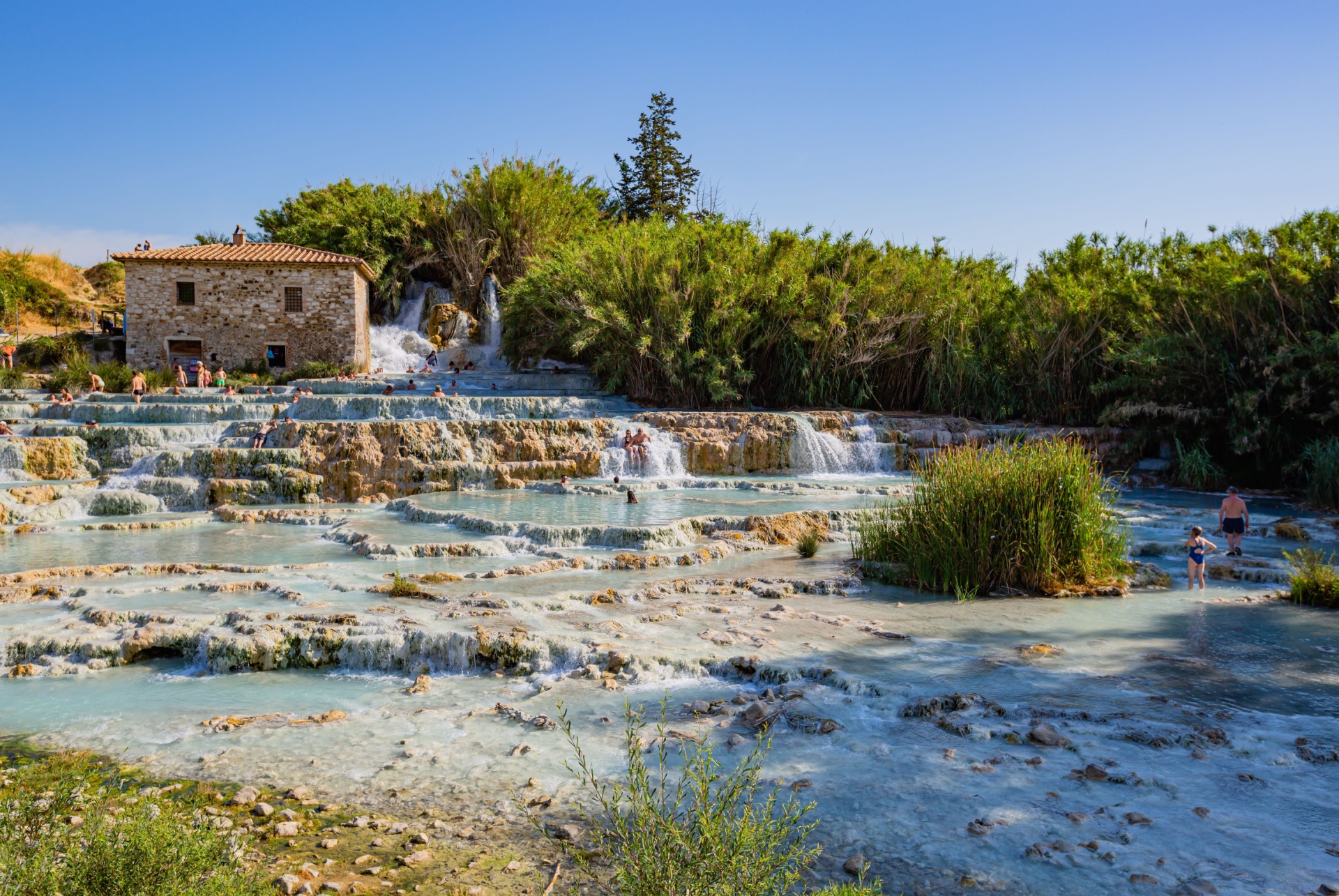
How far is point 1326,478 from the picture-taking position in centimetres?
1364

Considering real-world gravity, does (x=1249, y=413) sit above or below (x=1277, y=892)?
above

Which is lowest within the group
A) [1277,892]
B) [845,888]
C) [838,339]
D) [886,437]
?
[1277,892]

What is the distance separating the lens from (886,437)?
739 inches

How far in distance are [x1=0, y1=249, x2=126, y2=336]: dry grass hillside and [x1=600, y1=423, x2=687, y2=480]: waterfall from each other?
23.1m

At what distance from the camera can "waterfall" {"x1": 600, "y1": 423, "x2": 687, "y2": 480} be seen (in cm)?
1730

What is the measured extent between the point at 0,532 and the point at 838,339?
54.6ft

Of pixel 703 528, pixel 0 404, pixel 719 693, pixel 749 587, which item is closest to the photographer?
pixel 719 693

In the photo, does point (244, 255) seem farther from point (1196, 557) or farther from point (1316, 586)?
point (1316, 586)

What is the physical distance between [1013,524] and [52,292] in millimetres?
36328

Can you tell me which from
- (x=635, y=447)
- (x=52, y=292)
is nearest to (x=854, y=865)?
(x=635, y=447)

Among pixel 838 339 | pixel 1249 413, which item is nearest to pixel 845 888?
pixel 1249 413

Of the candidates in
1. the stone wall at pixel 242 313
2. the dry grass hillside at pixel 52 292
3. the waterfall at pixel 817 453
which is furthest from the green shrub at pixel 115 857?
the dry grass hillside at pixel 52 292

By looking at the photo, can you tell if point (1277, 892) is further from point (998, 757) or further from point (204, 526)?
point (204, 526)

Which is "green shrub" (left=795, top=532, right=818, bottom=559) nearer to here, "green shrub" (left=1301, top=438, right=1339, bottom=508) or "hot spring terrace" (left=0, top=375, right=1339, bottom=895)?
"hot spring terrace" (left=0, top=375, right=1339, bottom=895)
